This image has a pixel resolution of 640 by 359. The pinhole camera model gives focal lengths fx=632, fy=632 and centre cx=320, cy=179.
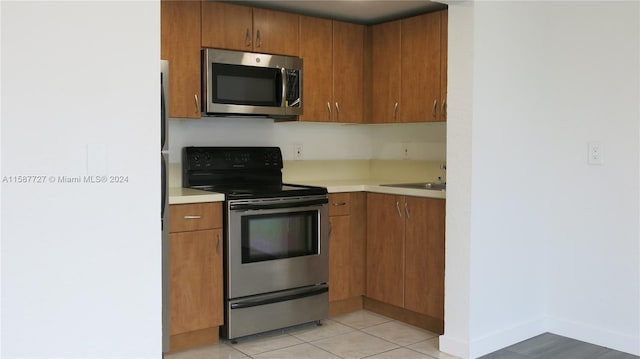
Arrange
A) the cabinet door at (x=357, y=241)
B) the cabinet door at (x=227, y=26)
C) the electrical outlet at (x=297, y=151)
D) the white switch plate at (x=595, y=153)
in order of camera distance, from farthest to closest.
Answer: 1. the electrical outlet at (x=297, y=151)
2. the cabinet door at (x=357, y=241)
3. the cabinet door at (x=227, y=26)
4. the white switch plate at (x=595, y=153)

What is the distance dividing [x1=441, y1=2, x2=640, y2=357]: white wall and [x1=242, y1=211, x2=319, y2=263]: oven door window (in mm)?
924

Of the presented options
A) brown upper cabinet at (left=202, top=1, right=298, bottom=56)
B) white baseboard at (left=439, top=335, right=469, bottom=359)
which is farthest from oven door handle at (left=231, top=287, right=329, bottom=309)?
brown upper cabinet at (left=202, top=1, right=298, bottom=56)

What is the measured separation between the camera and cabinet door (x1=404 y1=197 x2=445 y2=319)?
3.75m

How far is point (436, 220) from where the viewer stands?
3.74 m

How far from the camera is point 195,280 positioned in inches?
139

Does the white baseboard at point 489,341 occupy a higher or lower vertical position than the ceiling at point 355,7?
lower

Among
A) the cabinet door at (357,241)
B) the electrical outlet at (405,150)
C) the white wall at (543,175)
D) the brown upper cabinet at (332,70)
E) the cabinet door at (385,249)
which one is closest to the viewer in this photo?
the white wall at (543,175)

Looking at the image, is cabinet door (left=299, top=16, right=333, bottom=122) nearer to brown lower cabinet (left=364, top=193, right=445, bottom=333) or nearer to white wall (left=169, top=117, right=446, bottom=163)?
white wall (left=169, top=117, right=446, bottom=163)

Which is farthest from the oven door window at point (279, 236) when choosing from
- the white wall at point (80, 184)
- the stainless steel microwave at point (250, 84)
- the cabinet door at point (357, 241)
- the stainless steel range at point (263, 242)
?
the white wall at point (80, 184)

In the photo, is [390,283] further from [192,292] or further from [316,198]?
[192,292]

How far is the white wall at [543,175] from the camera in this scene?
134 inches

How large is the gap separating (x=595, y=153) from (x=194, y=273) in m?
2.36

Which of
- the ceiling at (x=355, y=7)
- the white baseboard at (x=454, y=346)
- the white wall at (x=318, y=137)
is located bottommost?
the white baseboard at (x=454, y=346)

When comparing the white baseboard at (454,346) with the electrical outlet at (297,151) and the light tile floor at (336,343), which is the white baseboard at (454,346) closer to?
the light tile floor at (336,343)
